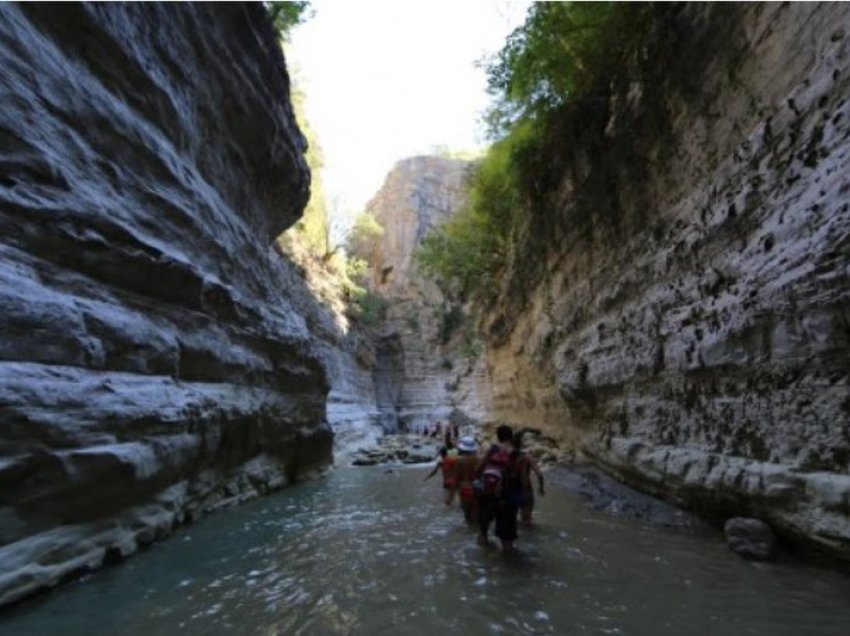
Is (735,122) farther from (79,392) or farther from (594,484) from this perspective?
(79,392)

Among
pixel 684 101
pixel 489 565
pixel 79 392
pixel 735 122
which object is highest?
pixel 684 101

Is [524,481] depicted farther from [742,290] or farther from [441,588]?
[742,290]

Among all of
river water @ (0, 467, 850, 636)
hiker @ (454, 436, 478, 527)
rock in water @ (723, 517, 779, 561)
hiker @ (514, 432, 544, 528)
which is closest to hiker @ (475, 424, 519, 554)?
hiker @ (514, 432, 544, 528)

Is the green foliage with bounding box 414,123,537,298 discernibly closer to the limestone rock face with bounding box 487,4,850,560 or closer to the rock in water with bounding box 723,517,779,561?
the limestone rock face with bounding box 487,4,850,560

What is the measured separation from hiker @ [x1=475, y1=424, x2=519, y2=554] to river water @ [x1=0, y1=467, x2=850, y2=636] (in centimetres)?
31

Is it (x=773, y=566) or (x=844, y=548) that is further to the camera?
(x=773, y=566)

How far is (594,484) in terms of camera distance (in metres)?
10.1

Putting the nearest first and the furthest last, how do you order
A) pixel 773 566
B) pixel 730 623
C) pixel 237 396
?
pixel 730 623, pixel 773 566, pixel 237 396

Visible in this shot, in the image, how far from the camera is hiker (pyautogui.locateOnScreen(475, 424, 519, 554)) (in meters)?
5.89

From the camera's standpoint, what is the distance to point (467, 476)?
7.91 metres

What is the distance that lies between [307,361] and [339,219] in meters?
22.8

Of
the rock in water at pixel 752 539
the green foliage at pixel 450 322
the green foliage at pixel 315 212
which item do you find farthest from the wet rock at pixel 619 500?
the green foliage at pixel 450 322

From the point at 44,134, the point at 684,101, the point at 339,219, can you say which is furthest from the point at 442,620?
the point at 339,219

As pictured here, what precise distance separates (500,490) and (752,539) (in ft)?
8.11
